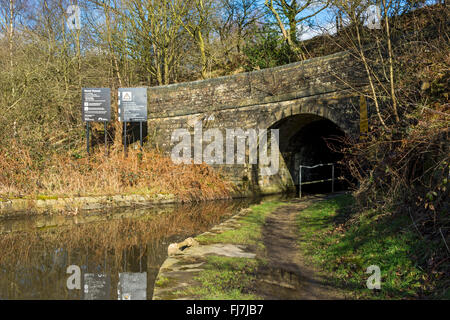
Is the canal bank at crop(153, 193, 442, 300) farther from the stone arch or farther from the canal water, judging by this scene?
the stone arch

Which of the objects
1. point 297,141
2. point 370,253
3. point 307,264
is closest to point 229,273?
point 307,264

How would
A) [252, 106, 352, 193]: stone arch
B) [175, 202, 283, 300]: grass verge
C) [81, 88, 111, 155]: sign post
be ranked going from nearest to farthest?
[175, 202, 283, 300]: grass verge < [252, 106, 352, 193]: stone arch < [81, 88, 111, 155]: sign post

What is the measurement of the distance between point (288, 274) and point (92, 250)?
3526 millimetres

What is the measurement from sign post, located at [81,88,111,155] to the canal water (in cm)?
414

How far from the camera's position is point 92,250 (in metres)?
6.18

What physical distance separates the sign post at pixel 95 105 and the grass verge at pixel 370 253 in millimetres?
9003

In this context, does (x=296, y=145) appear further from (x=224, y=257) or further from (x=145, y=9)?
Result: (x=224, y=257)

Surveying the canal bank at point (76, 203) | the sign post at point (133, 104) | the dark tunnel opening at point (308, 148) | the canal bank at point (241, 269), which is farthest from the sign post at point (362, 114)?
the sign post at point (133, 104)

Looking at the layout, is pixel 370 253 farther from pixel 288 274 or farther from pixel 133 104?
pixel 133 104

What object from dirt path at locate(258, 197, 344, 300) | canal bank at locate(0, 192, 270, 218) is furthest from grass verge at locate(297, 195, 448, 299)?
canal bank at locate(0, 192, 270, 218)

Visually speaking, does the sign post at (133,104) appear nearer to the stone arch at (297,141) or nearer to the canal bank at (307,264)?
the stone arch at (297,141)

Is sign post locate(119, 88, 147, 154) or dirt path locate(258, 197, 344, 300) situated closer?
dirt path locate(258, 197, 344, 300)

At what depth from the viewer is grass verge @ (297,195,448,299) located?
12.4ft
